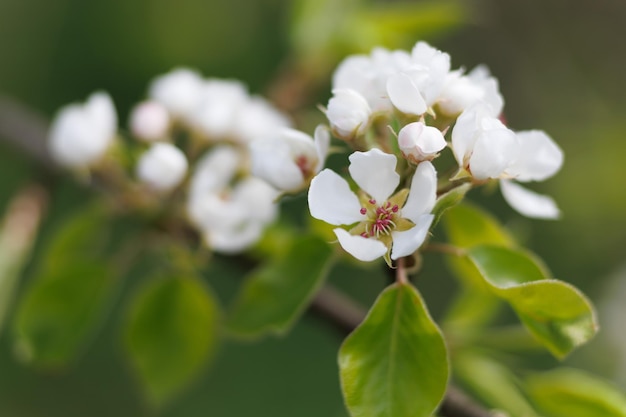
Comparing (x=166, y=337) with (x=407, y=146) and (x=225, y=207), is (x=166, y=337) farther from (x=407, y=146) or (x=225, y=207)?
(x=407, y=146)

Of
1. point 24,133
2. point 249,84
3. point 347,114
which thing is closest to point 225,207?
point 347,114

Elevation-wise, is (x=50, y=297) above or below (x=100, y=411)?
above

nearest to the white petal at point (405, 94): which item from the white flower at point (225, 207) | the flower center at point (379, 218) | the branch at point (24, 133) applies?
the flower center at point (379, 218)

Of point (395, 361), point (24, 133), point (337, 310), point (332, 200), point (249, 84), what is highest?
point (332, 200)

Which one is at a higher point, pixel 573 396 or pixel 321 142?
pixel 321 142

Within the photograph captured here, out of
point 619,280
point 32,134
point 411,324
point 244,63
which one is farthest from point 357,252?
point 244,63

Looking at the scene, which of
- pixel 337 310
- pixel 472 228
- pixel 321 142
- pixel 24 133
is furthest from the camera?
pixel 24 133

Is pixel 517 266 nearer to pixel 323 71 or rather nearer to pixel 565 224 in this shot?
pixel 323 71
